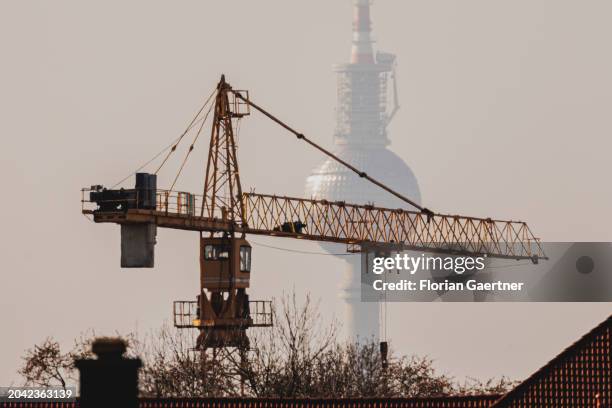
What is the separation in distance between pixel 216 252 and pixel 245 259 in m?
2.24

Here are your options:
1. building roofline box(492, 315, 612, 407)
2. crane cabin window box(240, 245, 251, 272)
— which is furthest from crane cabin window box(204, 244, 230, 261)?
building roofline box(492, 315, 612, 407)

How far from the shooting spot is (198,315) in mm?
166750

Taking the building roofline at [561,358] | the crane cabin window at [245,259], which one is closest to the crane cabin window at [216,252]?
the crane cabin window at [245,259]

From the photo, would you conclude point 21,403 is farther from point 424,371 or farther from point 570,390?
point 424,371

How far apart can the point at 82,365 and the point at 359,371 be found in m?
103

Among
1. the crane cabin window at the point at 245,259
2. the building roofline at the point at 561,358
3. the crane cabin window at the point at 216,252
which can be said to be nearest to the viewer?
the building roofline at the point at 561,358

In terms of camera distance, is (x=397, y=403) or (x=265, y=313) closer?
(x=397, y=403)

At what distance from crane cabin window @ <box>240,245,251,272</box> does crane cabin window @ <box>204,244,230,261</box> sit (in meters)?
1.19

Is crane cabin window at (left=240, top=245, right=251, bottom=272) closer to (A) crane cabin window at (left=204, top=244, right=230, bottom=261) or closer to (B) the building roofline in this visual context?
(A) crane cabin window at (left=204, top=244, right=230, bottom=261)

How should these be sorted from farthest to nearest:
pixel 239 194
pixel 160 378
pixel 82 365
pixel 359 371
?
pixel 239 194, pixel 359 371, pixel 160 378, pixel 82 365

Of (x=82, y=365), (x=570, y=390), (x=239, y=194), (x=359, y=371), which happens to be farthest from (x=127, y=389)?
(x=239, y=194)

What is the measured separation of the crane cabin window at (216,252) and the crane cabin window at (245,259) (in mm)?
1189

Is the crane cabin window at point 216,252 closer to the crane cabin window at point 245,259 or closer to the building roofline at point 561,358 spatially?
the crane cabin window at point 245,259

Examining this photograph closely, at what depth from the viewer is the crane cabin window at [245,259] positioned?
169875mm
